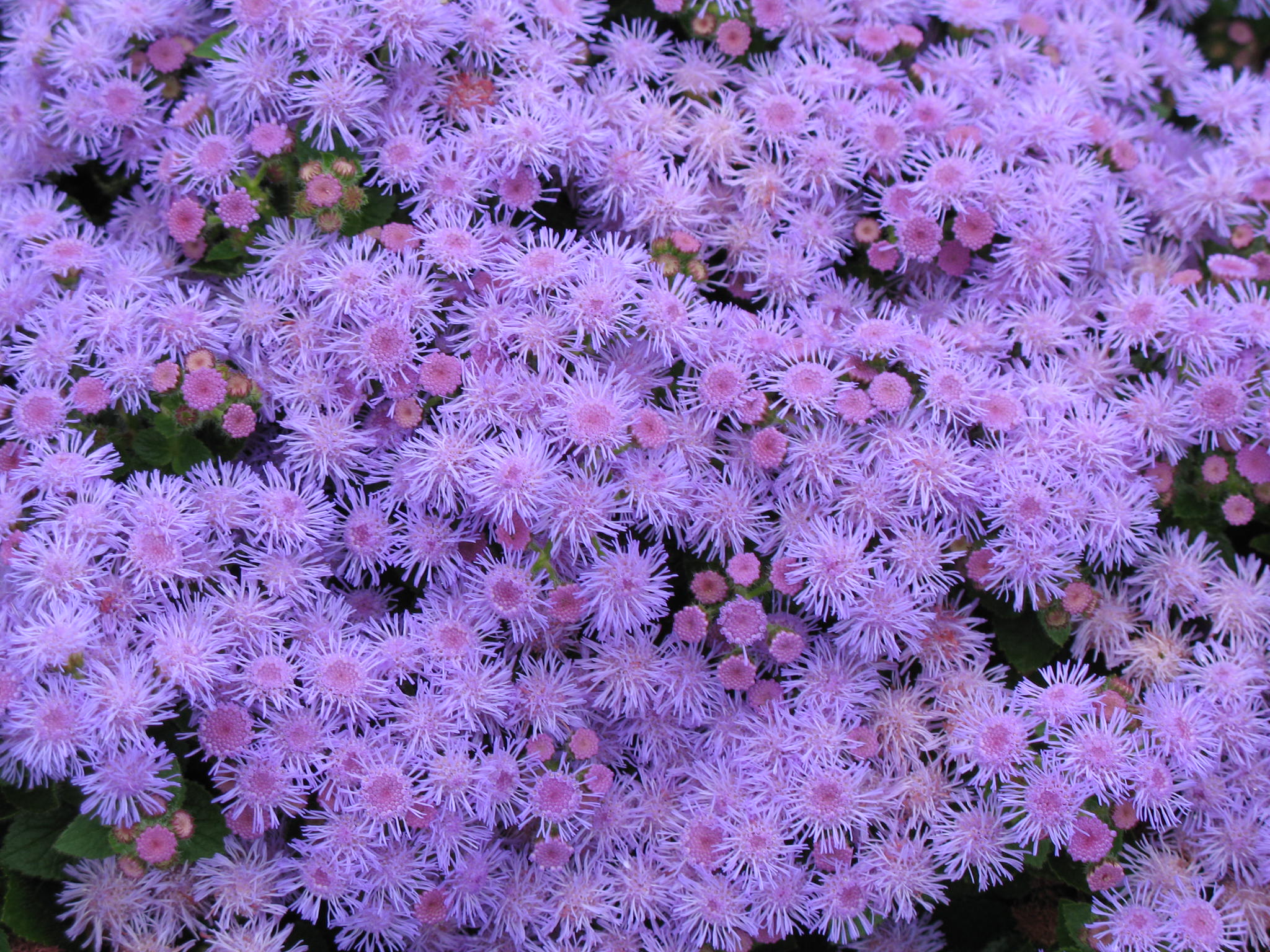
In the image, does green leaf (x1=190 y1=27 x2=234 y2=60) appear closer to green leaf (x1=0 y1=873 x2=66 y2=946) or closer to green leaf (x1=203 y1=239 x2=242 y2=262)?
green leaf (x1=203 y1=239 x2=242 y2=262)

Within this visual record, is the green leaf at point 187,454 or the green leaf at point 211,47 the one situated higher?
the green leaf at point 211,47

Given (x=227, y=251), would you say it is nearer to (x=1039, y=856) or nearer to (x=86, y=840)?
(x=86, y=840)

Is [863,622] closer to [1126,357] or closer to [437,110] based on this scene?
[1126,357]

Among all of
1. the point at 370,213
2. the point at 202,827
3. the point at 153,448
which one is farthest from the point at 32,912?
the point at 370,213

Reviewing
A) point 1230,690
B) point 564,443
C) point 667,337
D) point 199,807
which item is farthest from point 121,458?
point 1230,690

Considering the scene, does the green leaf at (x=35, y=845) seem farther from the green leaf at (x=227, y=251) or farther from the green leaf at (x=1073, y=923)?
the green leaf at (x=1073, y=923)

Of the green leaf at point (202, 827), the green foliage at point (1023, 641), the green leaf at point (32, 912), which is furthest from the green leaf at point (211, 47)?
the green foliage at point (1023, 641)
